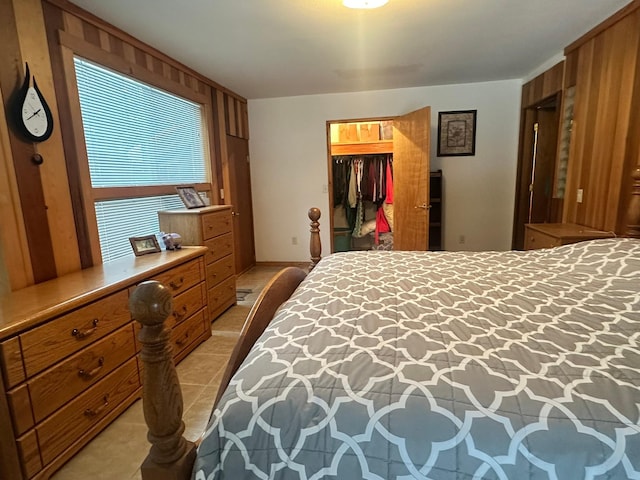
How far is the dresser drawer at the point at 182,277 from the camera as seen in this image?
7.09 ft

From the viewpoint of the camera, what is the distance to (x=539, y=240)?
2729mm

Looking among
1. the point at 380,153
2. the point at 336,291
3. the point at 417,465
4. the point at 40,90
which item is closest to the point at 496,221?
the point at 380,153

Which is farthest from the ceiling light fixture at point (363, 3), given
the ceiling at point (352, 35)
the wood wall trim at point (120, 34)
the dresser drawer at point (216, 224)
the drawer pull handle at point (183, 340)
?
the drawer pull handle at point (183, 340)

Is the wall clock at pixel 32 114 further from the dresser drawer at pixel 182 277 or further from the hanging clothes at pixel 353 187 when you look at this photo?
the hanging clothes at pixel 353 187

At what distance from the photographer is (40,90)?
1857mm

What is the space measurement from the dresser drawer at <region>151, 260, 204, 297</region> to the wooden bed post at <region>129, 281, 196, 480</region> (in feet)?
4.74

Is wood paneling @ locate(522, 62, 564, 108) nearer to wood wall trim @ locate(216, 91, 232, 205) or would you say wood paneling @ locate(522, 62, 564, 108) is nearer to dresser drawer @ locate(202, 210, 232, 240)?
dresser drawer @ locate(202, 210, 232, 240)

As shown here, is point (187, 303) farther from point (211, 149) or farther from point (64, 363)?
point (211, 149)

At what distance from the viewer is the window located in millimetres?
2307

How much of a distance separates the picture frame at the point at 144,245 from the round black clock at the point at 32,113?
796 millimetres

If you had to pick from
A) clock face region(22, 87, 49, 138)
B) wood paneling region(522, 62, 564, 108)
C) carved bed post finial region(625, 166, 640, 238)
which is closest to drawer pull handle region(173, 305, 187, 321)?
clock face region(22, 87, 49, 138)

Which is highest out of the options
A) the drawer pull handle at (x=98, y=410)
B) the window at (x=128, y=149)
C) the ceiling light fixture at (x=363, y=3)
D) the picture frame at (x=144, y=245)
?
the ceiling light fixture at (x=363, y=3)

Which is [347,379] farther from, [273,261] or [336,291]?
[273,261]

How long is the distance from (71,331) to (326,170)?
3587 mm
